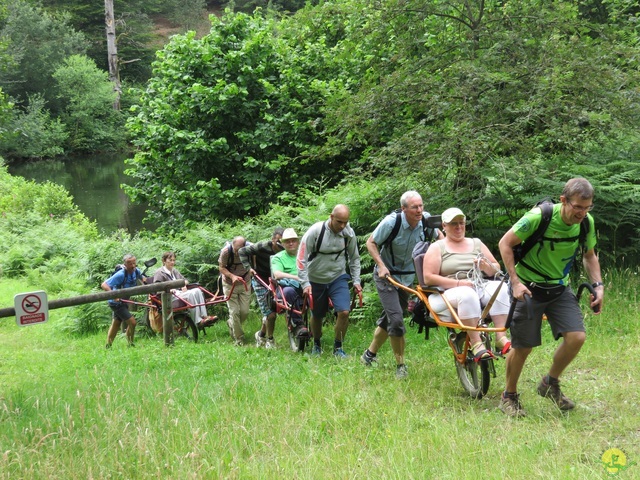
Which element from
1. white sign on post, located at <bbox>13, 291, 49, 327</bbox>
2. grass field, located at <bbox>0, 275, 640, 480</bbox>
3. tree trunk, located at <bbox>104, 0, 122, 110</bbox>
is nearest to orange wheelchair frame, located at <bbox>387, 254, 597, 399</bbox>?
grass field, located at <bbox>0, 275, 640, 480</bbox>

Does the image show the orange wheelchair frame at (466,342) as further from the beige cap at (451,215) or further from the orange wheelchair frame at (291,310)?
the orange wheelchair frame at (291,310)

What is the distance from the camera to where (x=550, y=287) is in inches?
239

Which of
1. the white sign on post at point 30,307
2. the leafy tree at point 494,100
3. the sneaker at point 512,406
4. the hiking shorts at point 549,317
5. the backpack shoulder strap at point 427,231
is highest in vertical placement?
the leafy tree at point 494,100

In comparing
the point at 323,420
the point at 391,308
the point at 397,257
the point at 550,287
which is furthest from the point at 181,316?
the point at 550,287

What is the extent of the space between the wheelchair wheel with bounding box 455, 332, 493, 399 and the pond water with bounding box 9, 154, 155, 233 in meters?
24.9

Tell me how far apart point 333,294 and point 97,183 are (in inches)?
1690

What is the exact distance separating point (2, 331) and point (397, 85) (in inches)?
417

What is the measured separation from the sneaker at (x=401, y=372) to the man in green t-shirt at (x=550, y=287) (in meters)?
1.61

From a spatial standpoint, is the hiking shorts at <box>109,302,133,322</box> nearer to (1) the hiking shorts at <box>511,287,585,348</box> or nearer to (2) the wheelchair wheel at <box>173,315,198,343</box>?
(2) the wheelchair wheel at <box>173,315,198,343</box>

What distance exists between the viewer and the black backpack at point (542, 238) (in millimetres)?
5848

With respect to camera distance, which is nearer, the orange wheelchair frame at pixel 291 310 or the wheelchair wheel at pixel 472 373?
the wheelchair wheel at pixel 472 373

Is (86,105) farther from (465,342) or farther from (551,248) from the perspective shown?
(551,248)

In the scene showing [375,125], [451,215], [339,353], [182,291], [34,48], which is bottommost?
[339,353]

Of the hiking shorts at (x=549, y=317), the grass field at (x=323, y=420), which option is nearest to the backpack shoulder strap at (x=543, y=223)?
the hiking shorts at (x=549, y=317)
